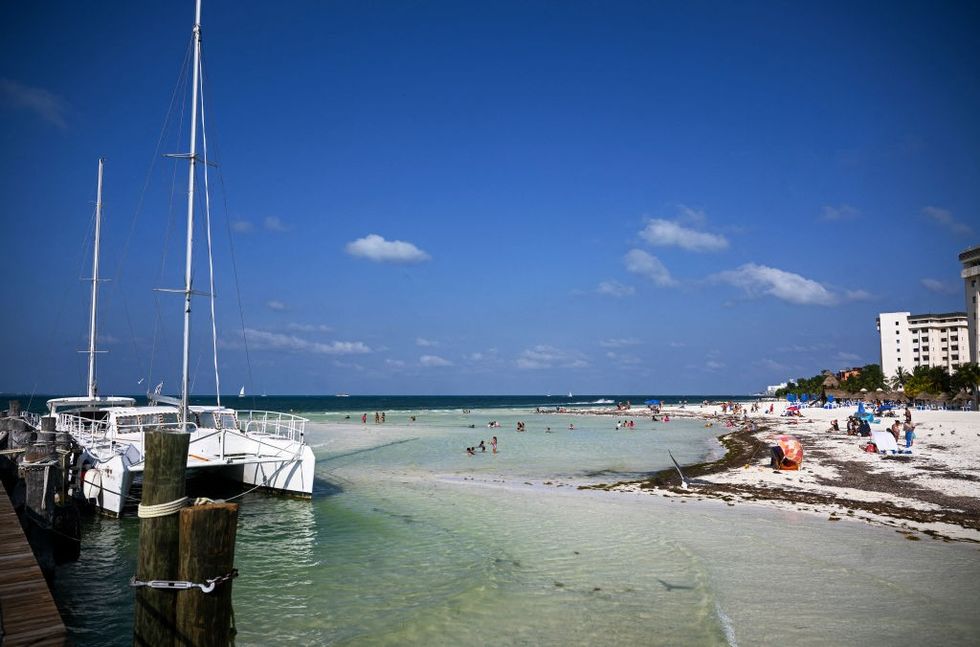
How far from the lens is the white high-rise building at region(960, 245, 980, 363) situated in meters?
70.7

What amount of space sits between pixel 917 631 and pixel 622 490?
41.9 ft

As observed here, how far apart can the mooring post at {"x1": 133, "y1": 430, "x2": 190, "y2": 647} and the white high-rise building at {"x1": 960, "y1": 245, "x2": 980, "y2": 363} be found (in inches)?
3417

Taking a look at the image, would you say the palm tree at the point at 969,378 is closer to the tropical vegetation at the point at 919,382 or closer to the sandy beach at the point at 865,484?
the tropical vegetation at the point at 919,382

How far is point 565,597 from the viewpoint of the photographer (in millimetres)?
10805

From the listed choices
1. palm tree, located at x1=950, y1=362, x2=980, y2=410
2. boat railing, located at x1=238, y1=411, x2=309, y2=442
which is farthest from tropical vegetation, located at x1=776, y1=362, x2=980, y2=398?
boat railing, located at x1=238, y1=411, x2=309, y2=442

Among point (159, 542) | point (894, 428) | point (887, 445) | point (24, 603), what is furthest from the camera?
point (894, 428)

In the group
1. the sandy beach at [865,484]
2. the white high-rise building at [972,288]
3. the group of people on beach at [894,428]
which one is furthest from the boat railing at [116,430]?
the white high-rise building at [972,288]

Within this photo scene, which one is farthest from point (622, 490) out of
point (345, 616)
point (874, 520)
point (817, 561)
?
point (345, 616)

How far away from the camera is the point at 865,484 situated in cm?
2148

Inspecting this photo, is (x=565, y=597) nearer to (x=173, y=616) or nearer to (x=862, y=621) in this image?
(x=862, y=621)

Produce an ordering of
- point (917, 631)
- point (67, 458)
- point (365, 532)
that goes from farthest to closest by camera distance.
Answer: point (365, 532) < point (67, 458) < point (917, 631)

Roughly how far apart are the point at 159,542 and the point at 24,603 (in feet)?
6.65

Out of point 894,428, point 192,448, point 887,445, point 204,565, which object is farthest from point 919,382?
point 204,565

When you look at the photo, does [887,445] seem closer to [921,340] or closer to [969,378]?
[969,378]
